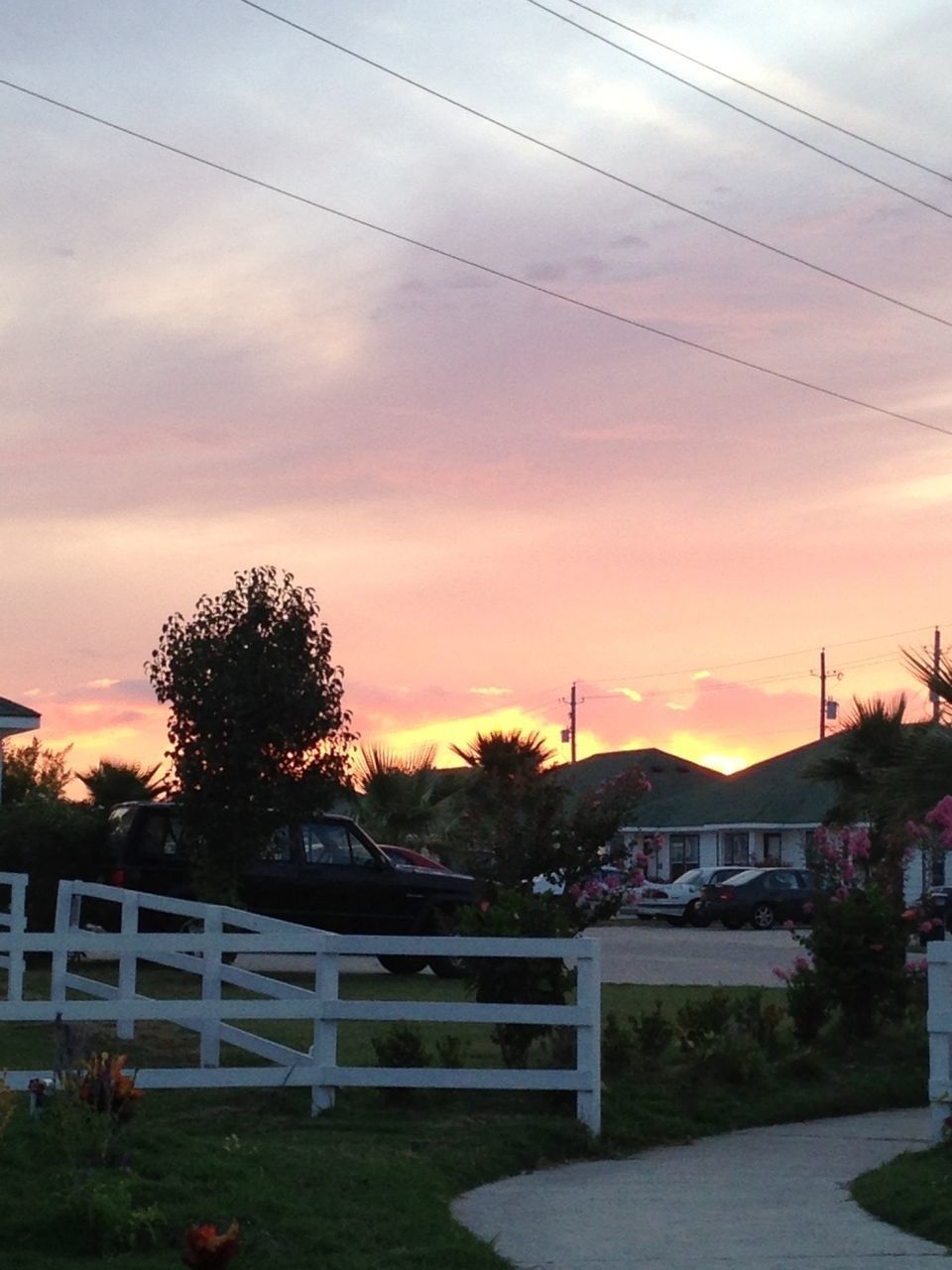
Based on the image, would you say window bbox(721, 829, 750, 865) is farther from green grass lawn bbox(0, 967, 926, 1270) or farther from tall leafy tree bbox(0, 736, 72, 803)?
green grass lawn bbox(0, 967, 926, 1270)

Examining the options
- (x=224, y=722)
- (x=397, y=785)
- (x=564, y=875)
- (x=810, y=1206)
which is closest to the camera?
(x=810, y=1206)

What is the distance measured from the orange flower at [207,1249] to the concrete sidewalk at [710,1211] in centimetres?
163

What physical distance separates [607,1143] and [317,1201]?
3.20 metres

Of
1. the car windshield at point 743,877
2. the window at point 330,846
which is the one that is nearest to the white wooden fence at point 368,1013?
the window at point 330,846

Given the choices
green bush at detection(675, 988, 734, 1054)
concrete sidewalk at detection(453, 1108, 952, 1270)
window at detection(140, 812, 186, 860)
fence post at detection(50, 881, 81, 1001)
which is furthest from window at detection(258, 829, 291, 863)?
concrete sidewalk at detection(453, 1108, 952, 1270)

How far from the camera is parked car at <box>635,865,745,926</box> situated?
47281mm

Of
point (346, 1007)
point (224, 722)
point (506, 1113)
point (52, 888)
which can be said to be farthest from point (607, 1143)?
point (52, 888)

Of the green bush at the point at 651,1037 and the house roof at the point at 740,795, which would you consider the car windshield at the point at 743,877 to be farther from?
the green bush at the point at 651,1037

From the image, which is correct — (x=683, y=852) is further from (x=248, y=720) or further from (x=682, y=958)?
(x=248, y=720)

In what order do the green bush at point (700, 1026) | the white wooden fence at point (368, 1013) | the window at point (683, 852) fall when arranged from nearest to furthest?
the white wooden fence at point (368, 1013), the green bush at point (700, 1026), the window at point (683, 852)

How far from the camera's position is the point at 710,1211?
9.03 m

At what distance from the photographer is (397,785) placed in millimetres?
44031

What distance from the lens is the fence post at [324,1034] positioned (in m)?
11.3

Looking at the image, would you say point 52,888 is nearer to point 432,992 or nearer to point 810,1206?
point 432,992
